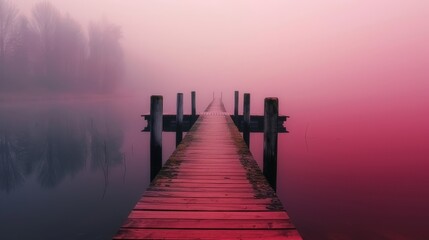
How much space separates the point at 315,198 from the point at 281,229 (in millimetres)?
8943

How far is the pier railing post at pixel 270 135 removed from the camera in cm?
563

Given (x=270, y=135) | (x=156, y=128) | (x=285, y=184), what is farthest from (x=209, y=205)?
(x=285, y=184)

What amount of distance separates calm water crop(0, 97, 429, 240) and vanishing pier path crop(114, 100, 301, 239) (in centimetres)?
441

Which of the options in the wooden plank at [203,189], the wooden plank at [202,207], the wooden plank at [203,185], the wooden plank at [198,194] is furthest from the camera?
the wooden plank at [203,185]

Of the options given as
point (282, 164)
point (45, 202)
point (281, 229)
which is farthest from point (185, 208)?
point (282, 164)

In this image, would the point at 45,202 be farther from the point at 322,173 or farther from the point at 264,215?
the point at 322,173

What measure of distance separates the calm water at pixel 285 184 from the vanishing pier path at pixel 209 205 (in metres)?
4.41

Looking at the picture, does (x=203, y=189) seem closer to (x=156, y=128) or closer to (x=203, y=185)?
(x=203, y=185)

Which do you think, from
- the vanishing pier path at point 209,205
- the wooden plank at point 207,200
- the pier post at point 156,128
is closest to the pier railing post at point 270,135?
the vanishing pier path at point 209,205

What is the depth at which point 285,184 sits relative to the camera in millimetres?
13430

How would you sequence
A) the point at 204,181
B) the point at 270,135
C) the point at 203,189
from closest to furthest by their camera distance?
the point at 203,189 → the point at 204,181 → the point at 270,135

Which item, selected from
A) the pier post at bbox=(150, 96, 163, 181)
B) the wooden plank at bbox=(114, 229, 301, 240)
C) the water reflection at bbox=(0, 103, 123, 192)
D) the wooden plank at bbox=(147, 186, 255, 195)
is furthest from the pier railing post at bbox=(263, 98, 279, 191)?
the water reflection at bbox=(0, 103, 123, 192)

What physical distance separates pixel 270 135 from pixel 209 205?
91.5 inches

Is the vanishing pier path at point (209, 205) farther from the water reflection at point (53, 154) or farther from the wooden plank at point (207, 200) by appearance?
the water reflection at point (53, 154)
